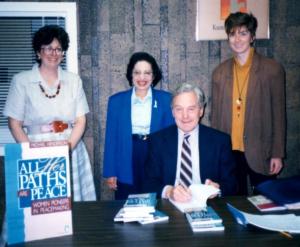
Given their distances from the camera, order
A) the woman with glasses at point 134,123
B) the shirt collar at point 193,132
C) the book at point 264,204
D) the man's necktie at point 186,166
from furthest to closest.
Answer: the woman with glasses at point 134,123, the shirt collar at point 193,132, the man's necktie at point 186,166, the book at point 264,204

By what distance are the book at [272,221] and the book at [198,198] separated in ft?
0.52

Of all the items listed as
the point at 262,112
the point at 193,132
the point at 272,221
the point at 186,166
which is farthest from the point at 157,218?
the point at 262,112

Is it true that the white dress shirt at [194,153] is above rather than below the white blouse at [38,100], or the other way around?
below

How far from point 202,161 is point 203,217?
612 mm

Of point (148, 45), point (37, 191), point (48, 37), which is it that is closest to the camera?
point (37, 191)

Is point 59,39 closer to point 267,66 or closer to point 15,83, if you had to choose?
point 15,83

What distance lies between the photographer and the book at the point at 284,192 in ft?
5.37

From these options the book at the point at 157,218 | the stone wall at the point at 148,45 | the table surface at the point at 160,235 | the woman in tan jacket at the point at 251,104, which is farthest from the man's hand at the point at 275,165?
the book at the point at 157,218

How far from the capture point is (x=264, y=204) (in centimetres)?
168

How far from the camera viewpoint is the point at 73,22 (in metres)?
3.37

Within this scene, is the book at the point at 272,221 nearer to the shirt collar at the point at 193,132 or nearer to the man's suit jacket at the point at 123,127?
the shirt collar at the point at 193,132

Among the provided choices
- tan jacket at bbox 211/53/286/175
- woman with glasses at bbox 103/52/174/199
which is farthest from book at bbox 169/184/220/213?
tan jacket at bbox 211/53/286/175

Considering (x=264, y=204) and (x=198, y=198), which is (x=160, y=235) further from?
(x=264, y=204)

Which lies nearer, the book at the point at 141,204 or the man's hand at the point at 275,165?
the book at the point at 141,204
